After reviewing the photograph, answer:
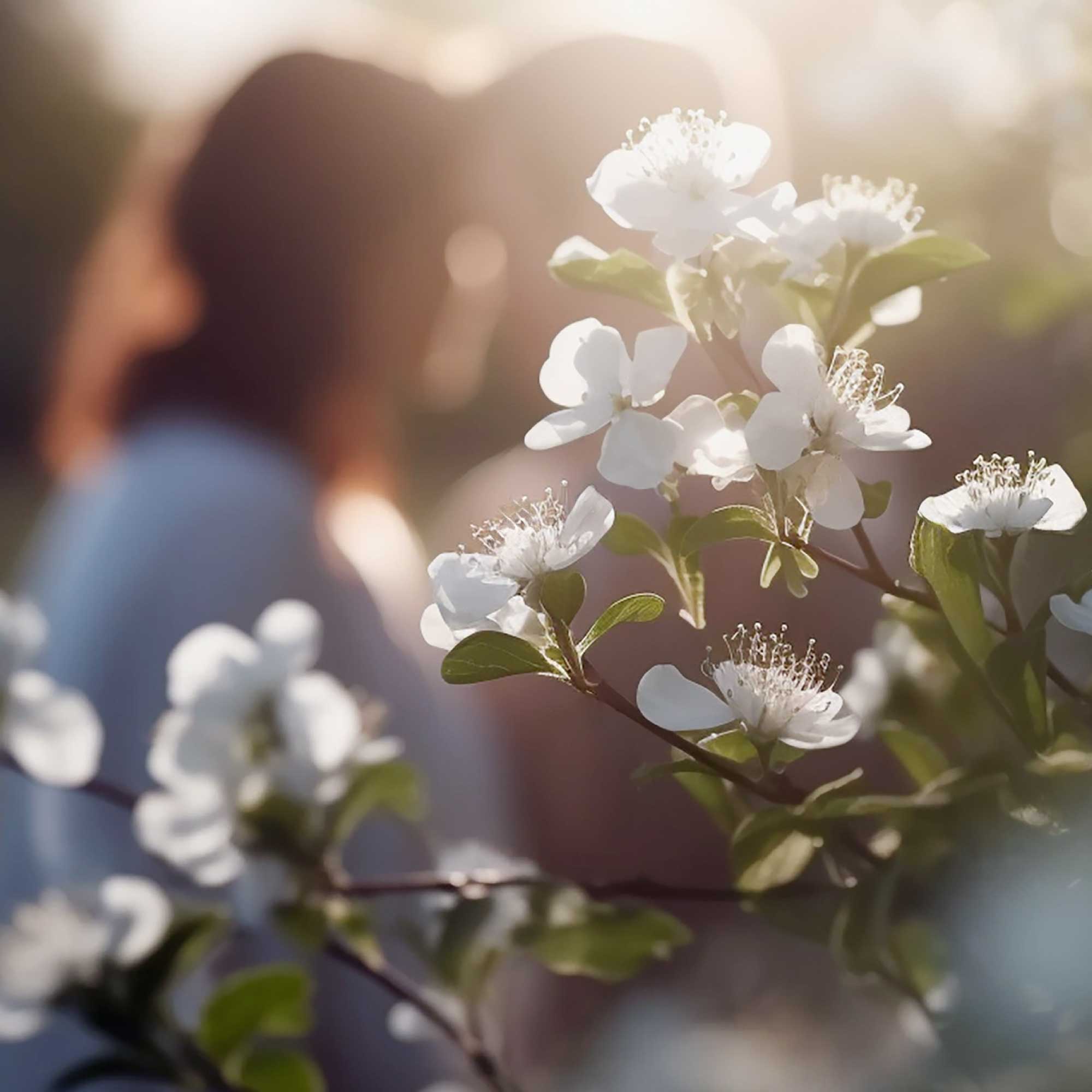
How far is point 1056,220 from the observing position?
0.70 metres

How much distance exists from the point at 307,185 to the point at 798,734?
114 cm

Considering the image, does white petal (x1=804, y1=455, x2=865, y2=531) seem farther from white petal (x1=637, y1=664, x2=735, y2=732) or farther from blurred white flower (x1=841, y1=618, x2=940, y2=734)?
blurred white flower (x1=841, y1=618, x2=940, y2=734)

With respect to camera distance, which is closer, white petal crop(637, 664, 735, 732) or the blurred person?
white petal crop(637, 664, 735, 732)

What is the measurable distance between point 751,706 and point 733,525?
6 centimetres

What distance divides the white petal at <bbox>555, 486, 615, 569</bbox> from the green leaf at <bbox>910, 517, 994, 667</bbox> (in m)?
0.09

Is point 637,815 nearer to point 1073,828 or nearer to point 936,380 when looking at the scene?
point 936,380

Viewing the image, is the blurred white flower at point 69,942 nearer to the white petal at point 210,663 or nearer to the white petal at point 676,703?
the white petal at point 210,663

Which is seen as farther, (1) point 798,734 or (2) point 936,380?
(2) point 936,380

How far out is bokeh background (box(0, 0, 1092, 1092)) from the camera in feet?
2.27

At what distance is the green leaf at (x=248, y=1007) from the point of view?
45 centimetres

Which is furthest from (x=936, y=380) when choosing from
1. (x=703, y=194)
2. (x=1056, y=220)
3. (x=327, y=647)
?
(x=327, y=647)

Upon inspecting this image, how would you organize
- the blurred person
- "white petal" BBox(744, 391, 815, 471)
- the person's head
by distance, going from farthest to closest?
1. the person's head
2. the blurred person
3. "white petal" BBox(744, 391, 815, 471)

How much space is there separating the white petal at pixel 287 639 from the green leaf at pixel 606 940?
16 centimetres

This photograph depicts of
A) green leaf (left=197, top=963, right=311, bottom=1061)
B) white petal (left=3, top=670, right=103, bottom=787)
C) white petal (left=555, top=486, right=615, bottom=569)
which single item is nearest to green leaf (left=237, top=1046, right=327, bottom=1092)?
green leaf (left=197, top=963, right=311, bottom=1061)
